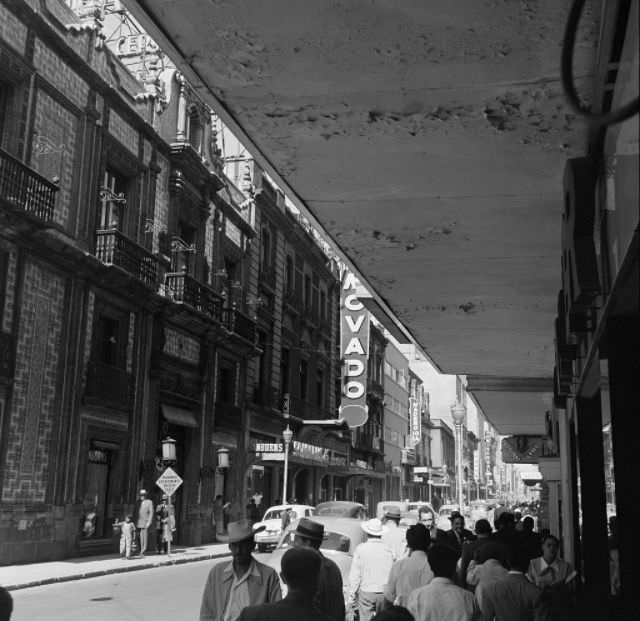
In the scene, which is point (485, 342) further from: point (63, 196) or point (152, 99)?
point (152, 99)

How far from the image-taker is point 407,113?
15.3ft

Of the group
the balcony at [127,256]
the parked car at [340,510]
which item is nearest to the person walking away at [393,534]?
the parked car at [340,510]

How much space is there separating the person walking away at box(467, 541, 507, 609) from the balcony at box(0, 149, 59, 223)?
1650 centimetres

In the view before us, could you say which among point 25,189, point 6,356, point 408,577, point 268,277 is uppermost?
point 268,277

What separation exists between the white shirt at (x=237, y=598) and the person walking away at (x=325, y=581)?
0.84 m

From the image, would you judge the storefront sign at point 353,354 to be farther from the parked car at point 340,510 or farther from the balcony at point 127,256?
the balcony at point 127,256

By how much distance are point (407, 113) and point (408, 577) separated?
4.21 m

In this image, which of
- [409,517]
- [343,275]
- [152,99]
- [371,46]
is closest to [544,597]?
[371,46]

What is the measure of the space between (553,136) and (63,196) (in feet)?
68.9

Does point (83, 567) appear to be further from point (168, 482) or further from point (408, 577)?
point (408, 577)

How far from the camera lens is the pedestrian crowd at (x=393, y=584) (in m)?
3.99

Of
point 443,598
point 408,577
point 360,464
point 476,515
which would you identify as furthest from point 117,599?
point 360,464

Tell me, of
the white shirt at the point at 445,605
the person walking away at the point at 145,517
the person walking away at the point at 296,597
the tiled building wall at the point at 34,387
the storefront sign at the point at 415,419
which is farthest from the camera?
the storefront sign at the point at 415,419

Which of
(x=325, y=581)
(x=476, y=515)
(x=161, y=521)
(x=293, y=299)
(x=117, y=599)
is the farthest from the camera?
(x=476, y=515)
